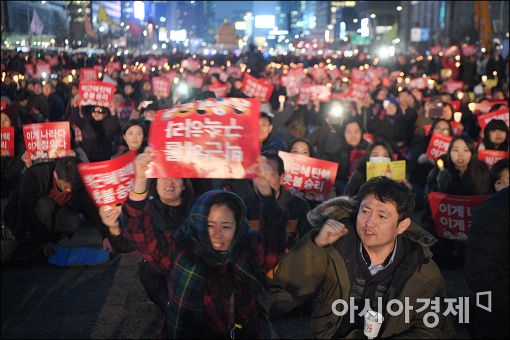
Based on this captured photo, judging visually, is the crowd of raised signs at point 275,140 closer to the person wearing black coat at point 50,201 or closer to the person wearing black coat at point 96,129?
the person wearing black coat at point 96,129

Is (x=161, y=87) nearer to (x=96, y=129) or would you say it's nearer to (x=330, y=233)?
(x=96, y=129)

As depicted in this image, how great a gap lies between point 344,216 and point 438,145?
20.5 feet

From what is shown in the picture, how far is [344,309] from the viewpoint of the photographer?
322cm

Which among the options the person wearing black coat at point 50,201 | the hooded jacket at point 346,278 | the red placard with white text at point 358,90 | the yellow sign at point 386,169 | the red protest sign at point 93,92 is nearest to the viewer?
the hooded jacket at point 346,278

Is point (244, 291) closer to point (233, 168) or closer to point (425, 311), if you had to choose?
point (233, 168)

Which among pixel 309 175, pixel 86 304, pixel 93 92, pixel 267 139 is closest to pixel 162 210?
pixel 86 304

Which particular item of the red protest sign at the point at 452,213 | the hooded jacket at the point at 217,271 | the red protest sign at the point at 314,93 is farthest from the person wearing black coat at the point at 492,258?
the red protest sign at the point at 314,93

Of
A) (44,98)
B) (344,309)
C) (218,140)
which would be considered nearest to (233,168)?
(218,140)

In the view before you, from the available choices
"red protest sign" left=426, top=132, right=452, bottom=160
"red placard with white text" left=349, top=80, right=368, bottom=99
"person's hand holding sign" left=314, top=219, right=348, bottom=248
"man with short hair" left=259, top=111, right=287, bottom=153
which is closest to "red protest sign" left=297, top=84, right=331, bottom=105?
"red placard with white text" left=349, top=80, right=368, bottom=99

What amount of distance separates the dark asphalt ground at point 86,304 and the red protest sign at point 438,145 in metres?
2.36

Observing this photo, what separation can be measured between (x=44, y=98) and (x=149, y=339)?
A: 9.70 m

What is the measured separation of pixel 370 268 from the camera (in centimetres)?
325

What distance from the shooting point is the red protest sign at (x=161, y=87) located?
17.3m

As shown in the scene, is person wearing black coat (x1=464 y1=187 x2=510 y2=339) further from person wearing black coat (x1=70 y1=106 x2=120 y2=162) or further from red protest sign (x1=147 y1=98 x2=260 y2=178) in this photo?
person wearing black coat (x1=70 y1=106 x2=120 y2=162)
